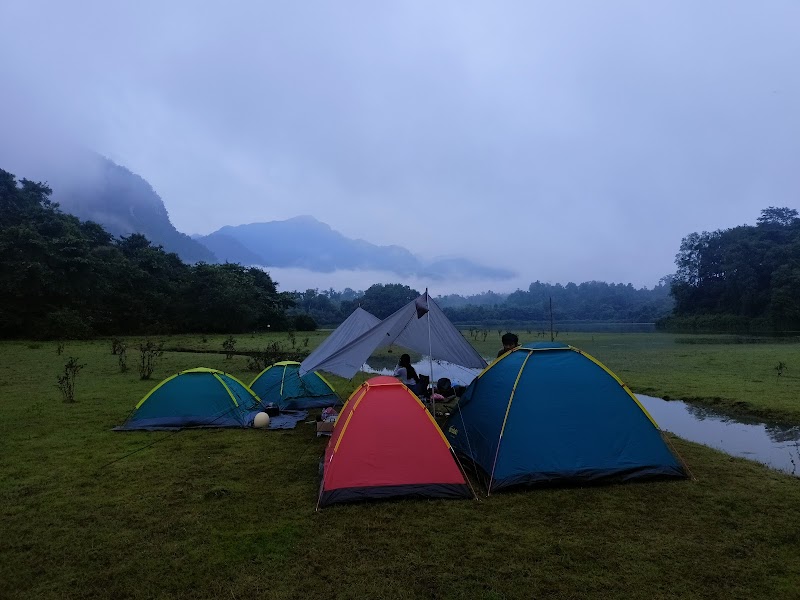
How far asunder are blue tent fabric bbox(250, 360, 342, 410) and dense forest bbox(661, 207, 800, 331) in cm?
5531

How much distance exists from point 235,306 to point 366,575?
161 feet

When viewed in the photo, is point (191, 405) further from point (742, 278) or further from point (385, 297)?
point (385, 297)

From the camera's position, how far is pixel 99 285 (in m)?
38.0

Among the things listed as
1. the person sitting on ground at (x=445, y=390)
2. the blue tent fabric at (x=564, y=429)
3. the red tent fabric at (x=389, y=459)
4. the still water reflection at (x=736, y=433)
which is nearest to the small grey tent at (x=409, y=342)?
the person sitting on ground at (x=445, y=390)

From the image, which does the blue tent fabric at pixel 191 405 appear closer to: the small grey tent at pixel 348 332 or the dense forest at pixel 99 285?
the small grey tent at pixel 348 332

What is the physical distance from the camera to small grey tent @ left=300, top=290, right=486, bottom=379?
811cm

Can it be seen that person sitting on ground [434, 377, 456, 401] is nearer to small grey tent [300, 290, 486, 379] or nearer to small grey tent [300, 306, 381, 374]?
small grey tent [300, 290, 486, 379]

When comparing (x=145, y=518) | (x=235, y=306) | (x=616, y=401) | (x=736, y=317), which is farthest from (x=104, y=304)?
(x=736, y=317)

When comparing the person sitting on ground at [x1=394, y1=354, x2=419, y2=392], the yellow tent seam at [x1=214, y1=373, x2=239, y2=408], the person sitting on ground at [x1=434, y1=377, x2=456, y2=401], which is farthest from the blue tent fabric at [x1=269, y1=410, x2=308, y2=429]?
the person sitting on ground at [x1=434, y1=377, x2=456, y2=401]

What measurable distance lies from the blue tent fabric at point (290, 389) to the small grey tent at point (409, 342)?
8.68ft

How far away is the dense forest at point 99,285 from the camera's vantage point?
3334 centimetres

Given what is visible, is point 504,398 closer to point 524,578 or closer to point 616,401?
point 616,401

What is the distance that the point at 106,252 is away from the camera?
1650 inches

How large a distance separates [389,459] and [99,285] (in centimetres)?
3990
